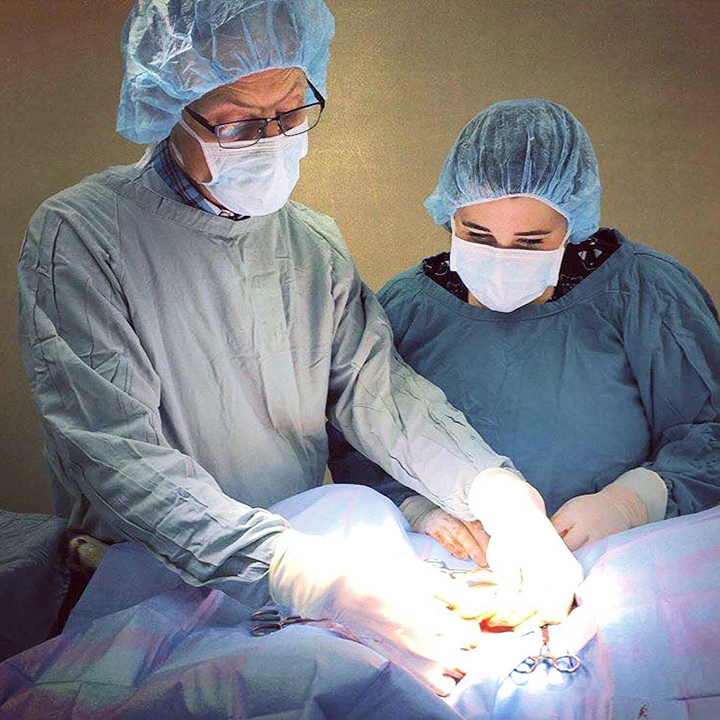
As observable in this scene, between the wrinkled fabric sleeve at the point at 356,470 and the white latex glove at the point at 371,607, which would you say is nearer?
the white latex glove at the point at 371,607

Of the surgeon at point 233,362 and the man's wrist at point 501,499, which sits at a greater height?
the surgeon at point 233,362

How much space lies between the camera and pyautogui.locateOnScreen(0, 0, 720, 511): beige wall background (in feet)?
9.40

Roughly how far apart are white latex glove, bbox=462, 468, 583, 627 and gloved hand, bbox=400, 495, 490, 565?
0.08 meters

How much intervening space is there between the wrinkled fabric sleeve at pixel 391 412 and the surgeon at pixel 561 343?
12 centimetres

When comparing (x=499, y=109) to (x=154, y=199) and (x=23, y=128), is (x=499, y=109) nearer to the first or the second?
(x=154, y=199)

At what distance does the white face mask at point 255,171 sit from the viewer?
2.03 m

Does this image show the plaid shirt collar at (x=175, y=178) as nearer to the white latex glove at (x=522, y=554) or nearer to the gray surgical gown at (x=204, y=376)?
the gray surgical gown at (x=204, y=376)

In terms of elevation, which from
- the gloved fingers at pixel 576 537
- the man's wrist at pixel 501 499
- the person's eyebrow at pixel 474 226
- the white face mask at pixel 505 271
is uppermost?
the person's eyebrow at pixel 474 226

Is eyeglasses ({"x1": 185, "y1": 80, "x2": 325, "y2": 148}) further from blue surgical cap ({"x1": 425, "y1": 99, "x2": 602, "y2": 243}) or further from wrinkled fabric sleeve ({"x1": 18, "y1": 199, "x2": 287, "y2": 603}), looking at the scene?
blue surgical cap ({"x1": 425, "y1": 99, "x2": 602, "y2": 243})

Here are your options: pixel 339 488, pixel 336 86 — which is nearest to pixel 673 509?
pixel 339 488

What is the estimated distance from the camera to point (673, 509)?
224 centimetres

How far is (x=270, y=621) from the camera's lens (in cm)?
182

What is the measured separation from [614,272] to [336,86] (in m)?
0.93

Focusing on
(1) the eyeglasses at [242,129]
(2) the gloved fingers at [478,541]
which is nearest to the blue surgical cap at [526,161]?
(1) the eyeglasses at [242,129]
